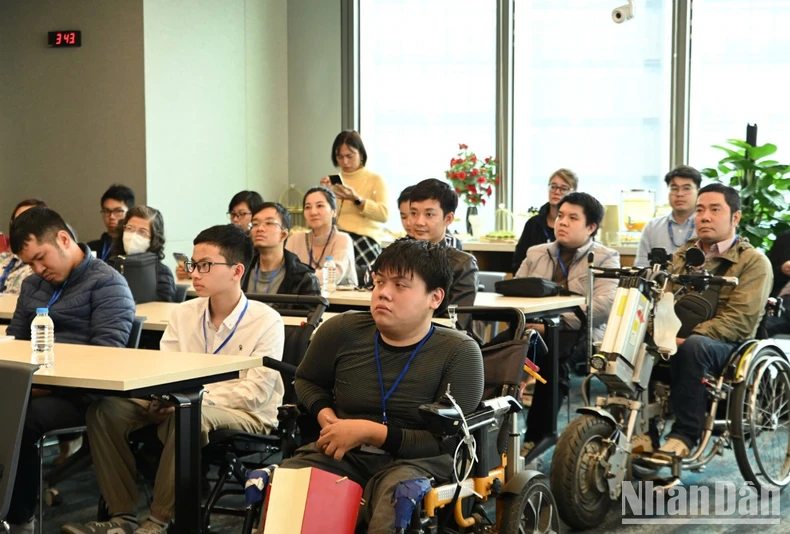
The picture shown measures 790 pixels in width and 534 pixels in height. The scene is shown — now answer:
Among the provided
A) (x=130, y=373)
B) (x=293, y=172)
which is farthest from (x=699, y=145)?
(x=130, y=373)

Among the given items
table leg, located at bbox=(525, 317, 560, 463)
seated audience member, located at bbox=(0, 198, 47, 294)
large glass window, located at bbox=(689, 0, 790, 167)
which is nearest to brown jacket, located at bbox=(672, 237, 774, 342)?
table leg, located at bbox=(525, 317, 560, 463)

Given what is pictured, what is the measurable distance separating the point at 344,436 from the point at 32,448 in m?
1.35

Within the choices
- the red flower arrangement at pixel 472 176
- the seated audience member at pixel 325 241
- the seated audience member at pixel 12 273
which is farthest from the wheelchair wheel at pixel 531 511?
the red flower arrangement at pixel 472 176

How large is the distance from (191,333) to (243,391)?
0.32 metres

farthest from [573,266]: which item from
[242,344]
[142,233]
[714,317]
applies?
[142,233]

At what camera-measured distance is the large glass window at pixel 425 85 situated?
8.68 m

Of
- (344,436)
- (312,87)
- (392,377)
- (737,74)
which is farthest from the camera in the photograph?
(312,87)

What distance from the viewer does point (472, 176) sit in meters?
8.45

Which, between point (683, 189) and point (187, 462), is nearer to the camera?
point (187, 462)

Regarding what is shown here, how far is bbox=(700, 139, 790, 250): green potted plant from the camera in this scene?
22.2 feet

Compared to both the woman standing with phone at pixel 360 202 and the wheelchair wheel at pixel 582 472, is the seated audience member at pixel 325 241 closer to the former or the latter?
the woman standing with phone at pixel 360 202

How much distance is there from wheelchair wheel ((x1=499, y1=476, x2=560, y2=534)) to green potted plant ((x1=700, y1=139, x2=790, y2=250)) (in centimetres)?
454

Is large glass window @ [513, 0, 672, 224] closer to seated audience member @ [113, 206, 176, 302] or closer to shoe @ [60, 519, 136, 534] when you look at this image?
seated audience member @ [113, 206, 176, 302]

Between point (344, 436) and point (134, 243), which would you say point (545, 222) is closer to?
point (134, 243)
